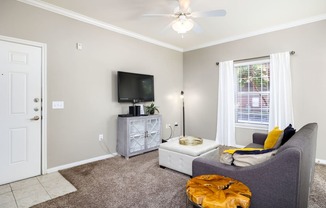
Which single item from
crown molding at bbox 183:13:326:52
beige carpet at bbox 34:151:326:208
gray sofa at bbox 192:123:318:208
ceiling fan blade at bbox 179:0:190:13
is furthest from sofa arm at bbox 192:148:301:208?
crown molding at bbox 183:13:326:52

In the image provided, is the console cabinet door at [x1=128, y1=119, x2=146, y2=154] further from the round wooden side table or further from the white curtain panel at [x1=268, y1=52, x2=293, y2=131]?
the white curtain panel at [x1=268, y1=52, x2=293, y2=131]

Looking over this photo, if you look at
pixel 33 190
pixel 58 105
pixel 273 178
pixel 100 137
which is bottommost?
pixel 33 190

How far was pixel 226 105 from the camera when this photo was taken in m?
4.44

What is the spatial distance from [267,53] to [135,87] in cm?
303

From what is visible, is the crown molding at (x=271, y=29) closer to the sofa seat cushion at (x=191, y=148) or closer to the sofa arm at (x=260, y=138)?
the sofa arm at (x=260, y=138)

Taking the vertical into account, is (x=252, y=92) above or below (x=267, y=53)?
below

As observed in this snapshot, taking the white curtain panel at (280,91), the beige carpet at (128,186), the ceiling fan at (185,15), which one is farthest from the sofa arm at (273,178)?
the white curtain panel at (280,91)

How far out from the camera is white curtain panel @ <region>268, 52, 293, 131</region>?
3584 mm

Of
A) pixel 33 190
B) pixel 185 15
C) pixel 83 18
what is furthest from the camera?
pixel 83 18

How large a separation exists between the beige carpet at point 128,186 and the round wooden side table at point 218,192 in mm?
693

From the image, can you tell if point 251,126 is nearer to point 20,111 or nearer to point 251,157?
point 251,157

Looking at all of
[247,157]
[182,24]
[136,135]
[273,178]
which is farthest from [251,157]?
[136,135]

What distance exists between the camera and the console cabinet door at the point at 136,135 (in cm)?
367

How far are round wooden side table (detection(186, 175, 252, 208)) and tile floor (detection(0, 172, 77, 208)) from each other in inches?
71.2
